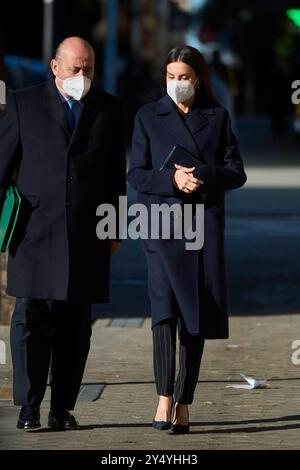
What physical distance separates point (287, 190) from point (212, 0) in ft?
178

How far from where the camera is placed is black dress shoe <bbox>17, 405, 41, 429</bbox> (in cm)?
746

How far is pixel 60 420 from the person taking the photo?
7.52 m

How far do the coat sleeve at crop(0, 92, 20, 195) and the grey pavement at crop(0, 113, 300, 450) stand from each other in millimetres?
1249

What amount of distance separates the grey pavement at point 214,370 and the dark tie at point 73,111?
4.93 feet

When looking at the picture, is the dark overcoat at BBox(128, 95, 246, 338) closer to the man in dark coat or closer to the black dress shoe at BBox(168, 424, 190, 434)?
the man in dark coat

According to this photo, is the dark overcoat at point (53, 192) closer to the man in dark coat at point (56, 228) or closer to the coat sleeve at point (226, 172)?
the man in dark coat at point (56, 228)

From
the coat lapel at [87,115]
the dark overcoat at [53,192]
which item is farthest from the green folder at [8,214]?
the coat lapel at [87,115]

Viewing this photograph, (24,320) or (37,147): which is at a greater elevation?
(37,147)

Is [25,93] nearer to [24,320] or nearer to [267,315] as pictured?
[24,320]

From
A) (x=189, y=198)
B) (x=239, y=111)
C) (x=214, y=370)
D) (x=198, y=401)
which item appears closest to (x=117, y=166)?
(x=189, y=198)

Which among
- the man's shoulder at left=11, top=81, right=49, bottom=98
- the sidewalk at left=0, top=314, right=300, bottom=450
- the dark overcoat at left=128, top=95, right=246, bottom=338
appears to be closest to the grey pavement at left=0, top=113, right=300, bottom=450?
the sidewalk at left=0, top=314, right=300, bottom=450

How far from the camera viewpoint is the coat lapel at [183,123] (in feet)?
24.8
